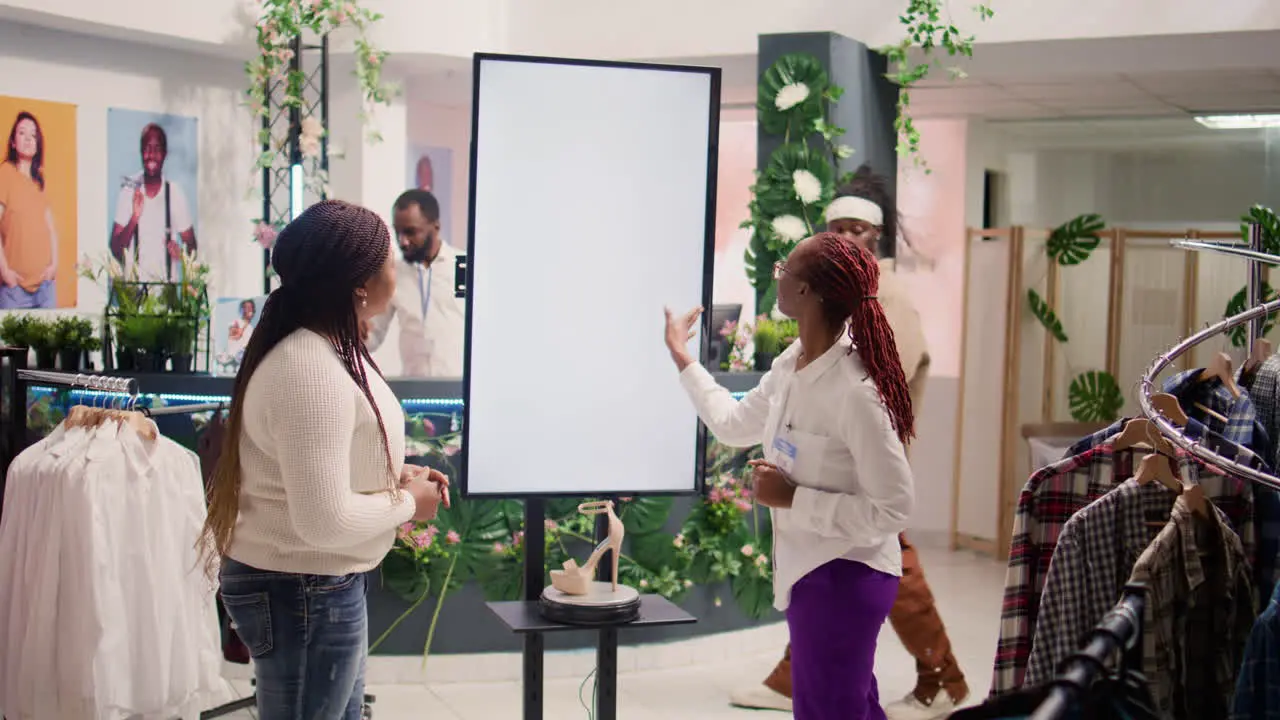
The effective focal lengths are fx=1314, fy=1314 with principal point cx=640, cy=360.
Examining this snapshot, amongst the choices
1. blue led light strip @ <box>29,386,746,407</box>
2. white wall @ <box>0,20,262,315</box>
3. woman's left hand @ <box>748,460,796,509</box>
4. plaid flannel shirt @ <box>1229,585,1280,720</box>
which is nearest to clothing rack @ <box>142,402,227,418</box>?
blue led light strip @ <box>29,386,746,407</box>

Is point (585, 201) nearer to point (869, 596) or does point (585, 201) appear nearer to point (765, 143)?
point (869, 596)

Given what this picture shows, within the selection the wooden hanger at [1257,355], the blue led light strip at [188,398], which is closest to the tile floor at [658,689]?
the blue led light strip at [188,398]

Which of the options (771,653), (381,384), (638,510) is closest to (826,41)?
(638,510)

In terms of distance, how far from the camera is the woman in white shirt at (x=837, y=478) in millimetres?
2654

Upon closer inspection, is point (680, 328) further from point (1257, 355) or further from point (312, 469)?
point (1257, 355)

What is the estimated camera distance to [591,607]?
9.16 ft

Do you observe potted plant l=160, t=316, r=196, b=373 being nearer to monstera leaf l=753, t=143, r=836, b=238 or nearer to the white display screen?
the white display screen

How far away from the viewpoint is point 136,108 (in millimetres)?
6797

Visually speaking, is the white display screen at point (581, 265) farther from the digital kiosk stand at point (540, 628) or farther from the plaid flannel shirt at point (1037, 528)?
the plaid flannel shirt at point (1037, 528)

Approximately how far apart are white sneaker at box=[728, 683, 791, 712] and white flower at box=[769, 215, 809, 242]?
1.79 m

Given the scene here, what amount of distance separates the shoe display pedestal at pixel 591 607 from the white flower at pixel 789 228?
2.72 metres

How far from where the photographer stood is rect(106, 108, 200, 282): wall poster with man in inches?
264

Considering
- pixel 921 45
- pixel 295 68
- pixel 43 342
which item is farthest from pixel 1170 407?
pixel 295 68

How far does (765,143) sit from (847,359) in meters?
2.95
